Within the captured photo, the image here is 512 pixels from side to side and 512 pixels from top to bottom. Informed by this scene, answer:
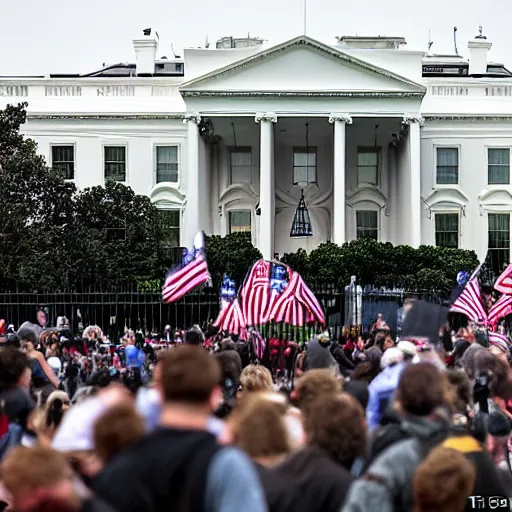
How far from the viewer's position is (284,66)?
183ft

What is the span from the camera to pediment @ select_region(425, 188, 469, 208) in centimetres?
5988

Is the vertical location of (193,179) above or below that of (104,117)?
below

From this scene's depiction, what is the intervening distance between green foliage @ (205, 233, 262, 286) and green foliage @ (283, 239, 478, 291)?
1398mm

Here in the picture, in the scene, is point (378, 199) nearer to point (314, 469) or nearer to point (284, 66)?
point (284, 66)

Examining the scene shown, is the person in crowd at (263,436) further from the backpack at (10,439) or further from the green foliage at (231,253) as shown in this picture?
the green foliage at (231,253)

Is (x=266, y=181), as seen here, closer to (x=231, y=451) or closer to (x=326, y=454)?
(x=326, y=454)

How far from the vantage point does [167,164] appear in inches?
2383

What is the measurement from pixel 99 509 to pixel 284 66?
51.4 m

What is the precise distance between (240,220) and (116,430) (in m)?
54.2

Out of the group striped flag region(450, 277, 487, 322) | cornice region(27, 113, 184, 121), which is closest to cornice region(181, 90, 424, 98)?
cornice region(27, 113, 184, 121)

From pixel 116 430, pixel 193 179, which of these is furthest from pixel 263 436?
pixel 193 179

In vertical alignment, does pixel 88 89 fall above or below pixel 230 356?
above

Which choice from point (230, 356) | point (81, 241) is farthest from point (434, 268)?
point (230, 356)

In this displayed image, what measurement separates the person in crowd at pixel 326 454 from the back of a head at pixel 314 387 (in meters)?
0.84
